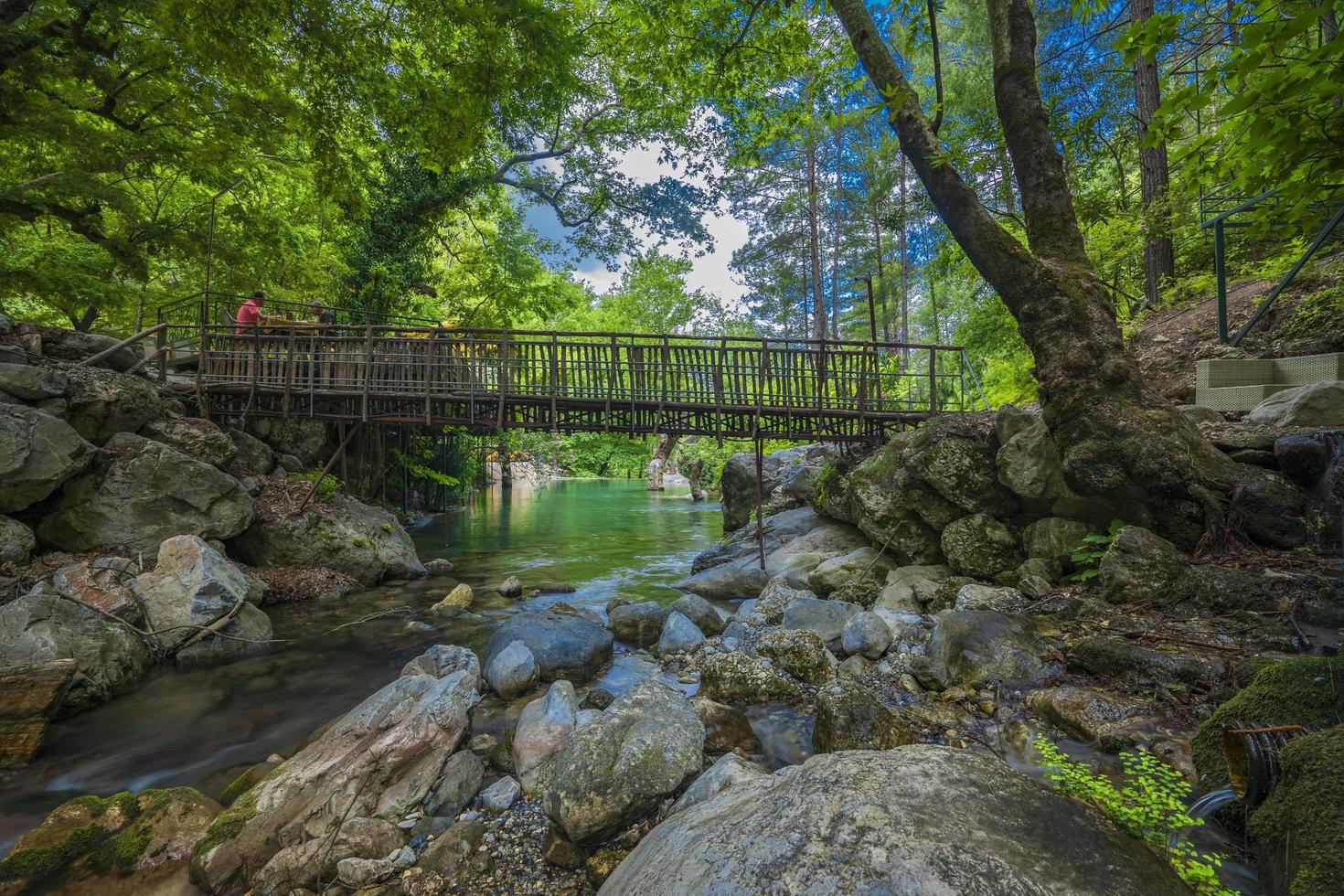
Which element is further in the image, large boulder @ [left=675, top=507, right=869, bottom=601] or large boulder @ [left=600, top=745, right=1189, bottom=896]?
large boulder @ [left=675, top=507, right=869, bottom=601]

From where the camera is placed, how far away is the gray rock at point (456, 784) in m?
3.23

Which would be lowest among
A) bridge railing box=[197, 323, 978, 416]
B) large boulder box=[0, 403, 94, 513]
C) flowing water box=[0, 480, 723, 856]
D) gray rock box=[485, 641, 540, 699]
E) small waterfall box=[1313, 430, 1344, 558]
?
flowing water box=[0, 480, 723, 856]

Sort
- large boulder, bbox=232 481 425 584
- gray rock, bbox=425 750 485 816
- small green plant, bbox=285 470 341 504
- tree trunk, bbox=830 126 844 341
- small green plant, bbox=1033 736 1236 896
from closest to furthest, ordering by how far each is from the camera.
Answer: small green plant, bbox=1033 736 1236 896 → gray rock, bbox=425 750 485 816 → large boulder, bbox=232 481 425 584 → small green plant, bbox=285 470 341 504 → tree trunk, bbox=830 126 844 341

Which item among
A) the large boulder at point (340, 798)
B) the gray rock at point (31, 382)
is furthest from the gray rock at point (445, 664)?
the gray rock at point (31, 382)

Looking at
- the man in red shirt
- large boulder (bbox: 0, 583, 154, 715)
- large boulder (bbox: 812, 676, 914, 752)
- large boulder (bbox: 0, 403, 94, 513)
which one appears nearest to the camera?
large boulder (bbox: 812, 676, 914, 752)

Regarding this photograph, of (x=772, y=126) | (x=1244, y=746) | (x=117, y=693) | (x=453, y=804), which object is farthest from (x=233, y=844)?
(x=772, y=126)

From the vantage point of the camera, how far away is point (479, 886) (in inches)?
105

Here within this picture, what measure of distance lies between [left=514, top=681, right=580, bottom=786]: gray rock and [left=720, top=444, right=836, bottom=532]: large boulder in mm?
9358

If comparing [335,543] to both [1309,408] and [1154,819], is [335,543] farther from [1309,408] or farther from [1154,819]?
[1309,408]

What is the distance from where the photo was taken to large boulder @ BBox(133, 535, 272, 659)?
19.2 feet

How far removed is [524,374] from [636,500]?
1769cm

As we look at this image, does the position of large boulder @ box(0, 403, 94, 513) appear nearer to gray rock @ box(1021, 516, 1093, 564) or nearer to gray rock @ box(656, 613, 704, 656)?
gray rock @ box(656, 613, 704, 656)

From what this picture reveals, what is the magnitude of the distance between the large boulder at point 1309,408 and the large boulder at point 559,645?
285 inches

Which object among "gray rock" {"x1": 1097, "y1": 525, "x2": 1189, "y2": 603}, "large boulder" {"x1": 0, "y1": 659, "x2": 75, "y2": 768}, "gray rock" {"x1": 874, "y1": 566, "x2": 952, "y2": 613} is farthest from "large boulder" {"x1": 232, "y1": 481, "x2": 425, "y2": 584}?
"gray rock" {"x1": 1097, "y1": 525, "x2": 1189, "y2": 603}
